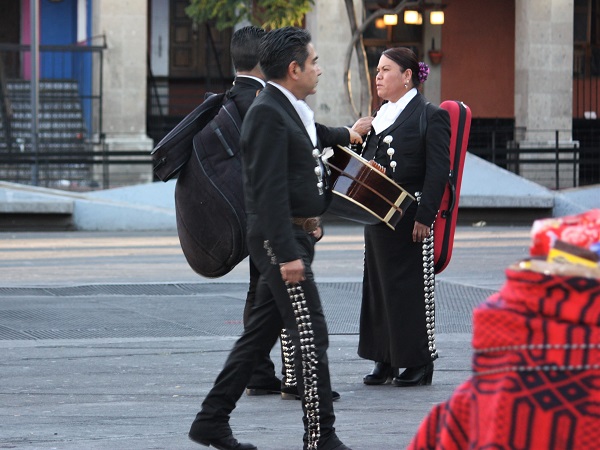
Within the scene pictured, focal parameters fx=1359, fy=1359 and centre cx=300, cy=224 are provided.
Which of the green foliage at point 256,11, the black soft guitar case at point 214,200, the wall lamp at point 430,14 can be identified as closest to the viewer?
the black soft guitar case at point 214,200

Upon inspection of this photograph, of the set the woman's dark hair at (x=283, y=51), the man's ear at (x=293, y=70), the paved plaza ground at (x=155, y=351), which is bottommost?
the paved plaza ground at (x=155, y=351)

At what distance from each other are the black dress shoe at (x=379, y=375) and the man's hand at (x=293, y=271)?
2.16m

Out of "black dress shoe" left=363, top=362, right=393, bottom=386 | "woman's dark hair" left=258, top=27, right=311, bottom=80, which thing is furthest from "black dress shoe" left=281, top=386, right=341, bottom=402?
"woman's dark hair" left=258, top=27, right=311, bottom=80

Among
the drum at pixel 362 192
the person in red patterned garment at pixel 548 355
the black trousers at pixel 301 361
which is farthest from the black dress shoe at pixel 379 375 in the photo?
the person in red patterned garment at pixel 548 355

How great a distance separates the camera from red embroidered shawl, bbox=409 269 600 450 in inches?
140

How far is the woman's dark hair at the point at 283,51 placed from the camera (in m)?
5.86

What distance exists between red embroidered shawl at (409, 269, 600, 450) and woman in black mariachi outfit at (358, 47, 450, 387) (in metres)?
3.94

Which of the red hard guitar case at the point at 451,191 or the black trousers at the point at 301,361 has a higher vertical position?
the red hard guitar case at the point at 451,191

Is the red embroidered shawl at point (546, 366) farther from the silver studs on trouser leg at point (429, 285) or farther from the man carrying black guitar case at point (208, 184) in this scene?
the silver studs on trouser leg at point (429, 285)

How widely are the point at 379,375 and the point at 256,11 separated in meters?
17.3

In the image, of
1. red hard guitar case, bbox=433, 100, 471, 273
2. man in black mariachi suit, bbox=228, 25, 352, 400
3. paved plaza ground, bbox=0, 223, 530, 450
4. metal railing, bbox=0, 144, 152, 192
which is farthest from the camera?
metal railing, bbox=0, 144, 152, 192

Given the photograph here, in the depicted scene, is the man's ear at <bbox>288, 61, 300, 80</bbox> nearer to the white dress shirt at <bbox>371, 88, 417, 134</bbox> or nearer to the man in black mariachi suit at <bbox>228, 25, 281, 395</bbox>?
the man in black mariachi suit at <bbox>228, 25, 281, 395</bbox>

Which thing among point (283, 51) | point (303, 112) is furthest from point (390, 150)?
point (283, 51)

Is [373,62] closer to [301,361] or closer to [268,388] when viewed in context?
[268,388]
